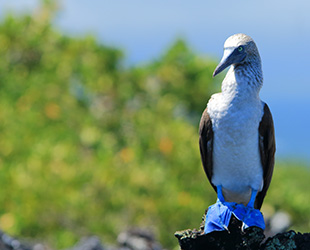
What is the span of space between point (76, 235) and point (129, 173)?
155cm

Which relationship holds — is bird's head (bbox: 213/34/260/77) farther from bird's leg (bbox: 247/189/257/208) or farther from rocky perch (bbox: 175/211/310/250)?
rocky perch (bbox: 175/211/310/250)

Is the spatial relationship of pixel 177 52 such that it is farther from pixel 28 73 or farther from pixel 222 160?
pixel 222 160

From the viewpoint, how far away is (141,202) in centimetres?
788

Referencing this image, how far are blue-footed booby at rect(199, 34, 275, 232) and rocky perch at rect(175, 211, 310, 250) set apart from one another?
0.23 meters

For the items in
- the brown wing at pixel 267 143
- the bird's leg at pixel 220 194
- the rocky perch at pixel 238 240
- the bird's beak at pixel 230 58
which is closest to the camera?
the bird's beak at pixel 230 58

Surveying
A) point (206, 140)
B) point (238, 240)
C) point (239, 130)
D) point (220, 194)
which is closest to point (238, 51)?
point (239, 130)

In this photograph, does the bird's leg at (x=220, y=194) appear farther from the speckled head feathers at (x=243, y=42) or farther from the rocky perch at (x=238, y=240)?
the speckled head feathers at (x=243, y=42)

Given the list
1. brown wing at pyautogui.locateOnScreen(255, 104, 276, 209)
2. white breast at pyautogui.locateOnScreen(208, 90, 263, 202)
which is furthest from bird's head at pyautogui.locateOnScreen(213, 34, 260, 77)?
brown wing at pyautogui.locateOnScreen(255, 104, 276, 209)

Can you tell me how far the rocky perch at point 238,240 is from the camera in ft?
11.6

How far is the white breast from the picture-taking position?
11.5ft

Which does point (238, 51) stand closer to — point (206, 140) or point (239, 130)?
point (239, 130)

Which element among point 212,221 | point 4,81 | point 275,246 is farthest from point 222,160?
point 4,81

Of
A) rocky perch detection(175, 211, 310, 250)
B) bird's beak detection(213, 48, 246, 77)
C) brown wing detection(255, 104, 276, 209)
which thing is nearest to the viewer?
bird's beak detection(213, 48, 246, 77)

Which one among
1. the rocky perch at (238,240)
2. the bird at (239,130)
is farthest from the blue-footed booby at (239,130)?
the rocky perch at (238,240)
